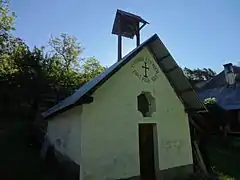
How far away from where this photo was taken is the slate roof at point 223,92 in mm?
21666

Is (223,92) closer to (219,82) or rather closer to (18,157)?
(219,82)

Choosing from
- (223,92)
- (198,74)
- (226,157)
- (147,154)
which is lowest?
(226,157)

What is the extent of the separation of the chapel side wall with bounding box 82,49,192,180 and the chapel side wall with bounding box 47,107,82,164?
41 cm

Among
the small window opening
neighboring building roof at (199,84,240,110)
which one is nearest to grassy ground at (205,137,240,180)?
neighboring building roof at (199,84,240,110)

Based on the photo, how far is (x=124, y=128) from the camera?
8.02m

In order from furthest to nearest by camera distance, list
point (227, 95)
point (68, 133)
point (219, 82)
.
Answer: point (219, 82), point (227, 95), point (68, 133)

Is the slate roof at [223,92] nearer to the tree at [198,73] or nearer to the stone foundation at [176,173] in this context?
the stone foundation at [176,173]

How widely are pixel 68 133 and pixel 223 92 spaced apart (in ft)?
68.5

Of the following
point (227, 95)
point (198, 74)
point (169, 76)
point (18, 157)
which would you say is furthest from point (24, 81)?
point (198, 74)

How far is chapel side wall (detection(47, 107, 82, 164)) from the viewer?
7.31 meters

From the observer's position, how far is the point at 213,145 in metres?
17.5

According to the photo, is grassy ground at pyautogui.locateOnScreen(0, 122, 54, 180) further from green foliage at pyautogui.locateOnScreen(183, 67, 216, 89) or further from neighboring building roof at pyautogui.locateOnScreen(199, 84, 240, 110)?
green foliage at pyautogui.locateOnScreen(183, 67, 216, 89)

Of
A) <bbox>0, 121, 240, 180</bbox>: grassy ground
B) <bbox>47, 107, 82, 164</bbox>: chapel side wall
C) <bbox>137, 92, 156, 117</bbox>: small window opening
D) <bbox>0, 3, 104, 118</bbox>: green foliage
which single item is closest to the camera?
<bbox>47, 107, 82, 164</bbox>: chapel side wall

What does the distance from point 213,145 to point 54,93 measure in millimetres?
13462
